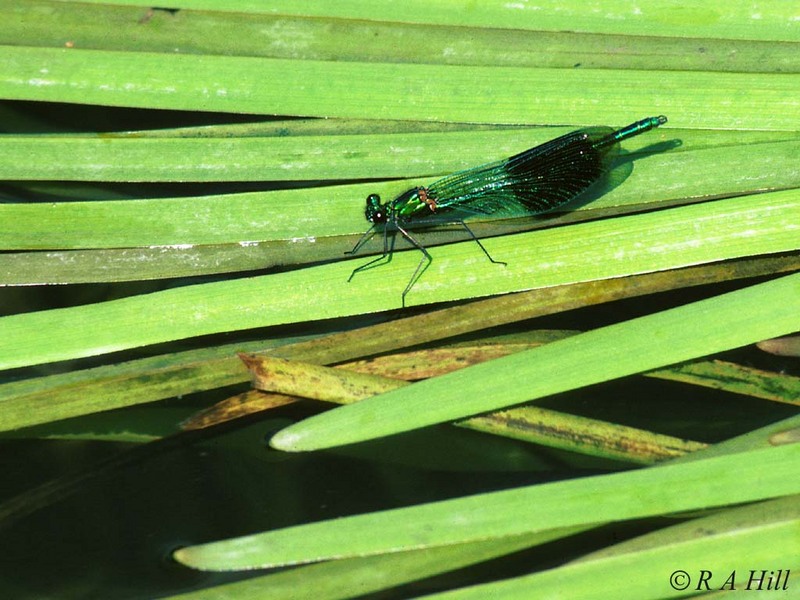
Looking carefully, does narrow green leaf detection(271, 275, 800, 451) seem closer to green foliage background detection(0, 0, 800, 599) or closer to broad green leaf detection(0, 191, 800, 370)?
green foliage background detection(0, 0, 800, 599)

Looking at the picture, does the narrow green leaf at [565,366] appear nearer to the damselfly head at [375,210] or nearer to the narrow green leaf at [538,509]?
the narrow green leaf at [538,509]

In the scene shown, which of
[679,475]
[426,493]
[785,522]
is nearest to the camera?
[785,522]

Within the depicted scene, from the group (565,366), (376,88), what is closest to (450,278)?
(565,366)

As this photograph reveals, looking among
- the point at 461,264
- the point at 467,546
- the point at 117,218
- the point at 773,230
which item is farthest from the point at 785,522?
the point at 117,218

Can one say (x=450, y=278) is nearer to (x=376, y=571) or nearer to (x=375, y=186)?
(x=375, y=186)

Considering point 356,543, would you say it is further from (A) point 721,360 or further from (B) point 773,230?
(B) point 773,230

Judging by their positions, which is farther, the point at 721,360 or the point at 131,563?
the point at 721,360

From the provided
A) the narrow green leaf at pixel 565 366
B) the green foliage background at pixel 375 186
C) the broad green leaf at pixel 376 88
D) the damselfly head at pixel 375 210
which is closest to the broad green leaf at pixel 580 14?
the green foliage background at pixel 375 186

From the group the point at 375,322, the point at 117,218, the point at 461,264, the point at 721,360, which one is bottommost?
the point at 721,360
